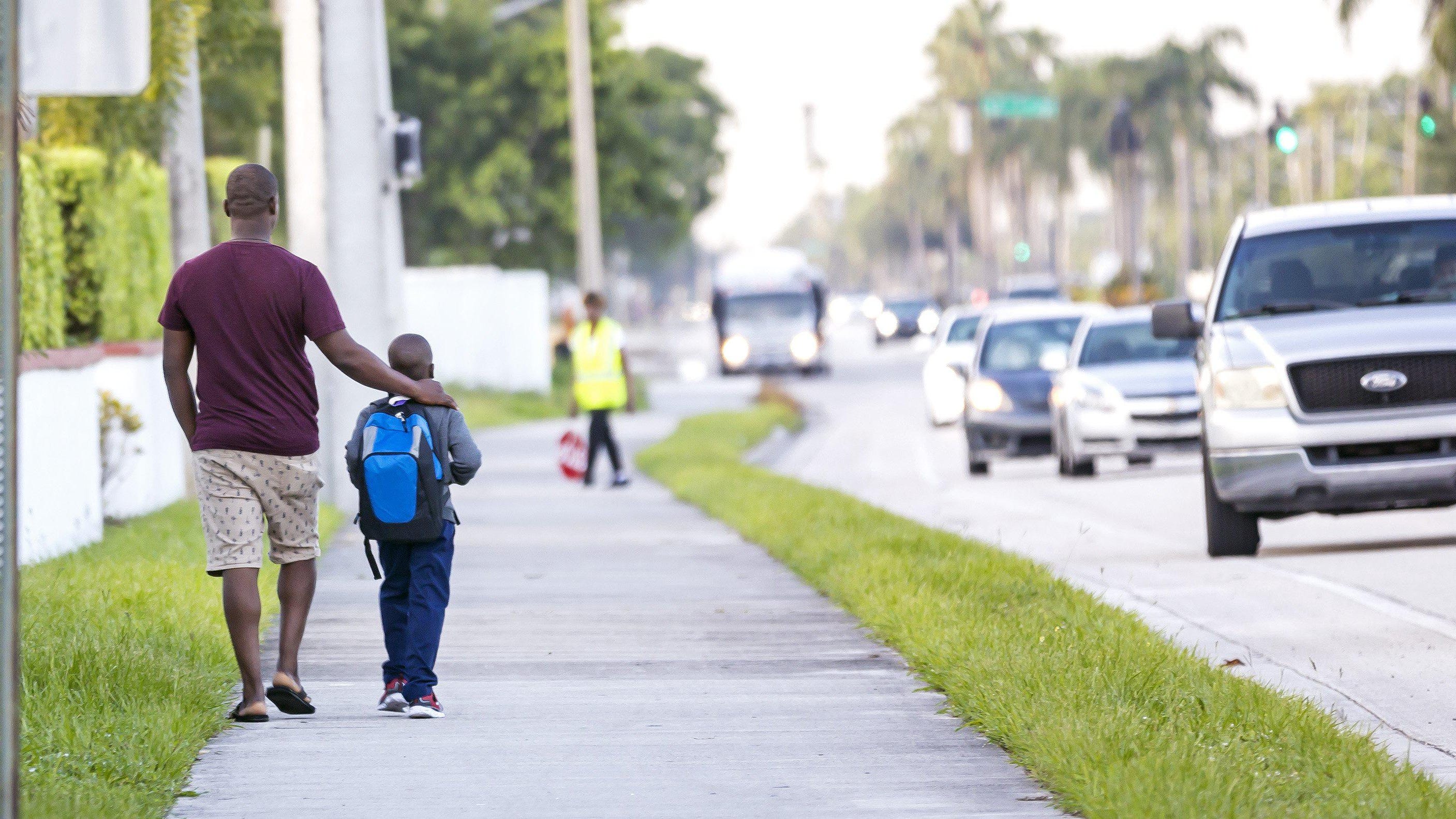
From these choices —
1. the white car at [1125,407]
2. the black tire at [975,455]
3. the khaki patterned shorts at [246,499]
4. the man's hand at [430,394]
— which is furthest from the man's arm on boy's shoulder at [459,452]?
the black tire at [975,455]

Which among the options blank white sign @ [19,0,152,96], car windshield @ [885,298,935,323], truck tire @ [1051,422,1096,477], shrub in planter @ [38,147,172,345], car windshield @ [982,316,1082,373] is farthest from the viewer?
car windshield @ [885,298,935,323]

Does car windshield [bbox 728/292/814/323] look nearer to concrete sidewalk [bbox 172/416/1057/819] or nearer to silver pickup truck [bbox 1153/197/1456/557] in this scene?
silver pickup truck [bbox 1153/197/1456/557]

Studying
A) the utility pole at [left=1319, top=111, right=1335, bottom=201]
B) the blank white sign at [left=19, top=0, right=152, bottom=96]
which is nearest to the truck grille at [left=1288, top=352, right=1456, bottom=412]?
the blank white sign at [left=19, top=0, right=152, bottom=96]

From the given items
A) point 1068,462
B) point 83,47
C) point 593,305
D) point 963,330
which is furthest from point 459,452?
point 963,330

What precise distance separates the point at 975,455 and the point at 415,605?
48.6 ft

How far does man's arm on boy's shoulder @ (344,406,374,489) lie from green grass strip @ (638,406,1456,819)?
2.15 m

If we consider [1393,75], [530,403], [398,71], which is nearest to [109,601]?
[530,403]

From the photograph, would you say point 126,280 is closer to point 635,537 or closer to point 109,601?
point 635,537

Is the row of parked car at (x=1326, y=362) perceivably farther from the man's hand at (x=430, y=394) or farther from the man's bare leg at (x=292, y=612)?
the man's bare leg at (x=292, y=612)

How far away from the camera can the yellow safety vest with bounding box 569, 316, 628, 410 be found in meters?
18.8

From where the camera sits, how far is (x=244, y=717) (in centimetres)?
757

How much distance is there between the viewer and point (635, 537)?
1480cm

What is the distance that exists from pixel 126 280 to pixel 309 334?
29.5 feet

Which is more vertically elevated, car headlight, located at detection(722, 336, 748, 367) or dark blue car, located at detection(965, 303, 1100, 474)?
dark blue car, located at detection(965, 303, 1100, 474)
